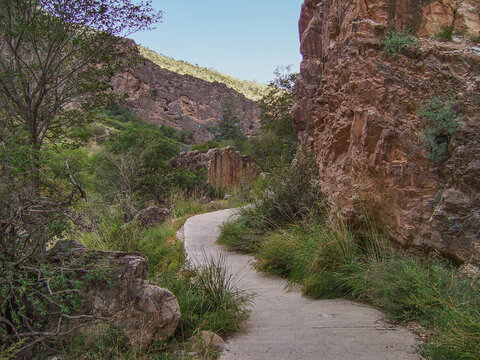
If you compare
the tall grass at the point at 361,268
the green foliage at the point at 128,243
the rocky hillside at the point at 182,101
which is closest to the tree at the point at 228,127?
the rocky hillside at the point at 182,101

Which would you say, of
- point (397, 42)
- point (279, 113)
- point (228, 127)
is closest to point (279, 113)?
point (279, 113)

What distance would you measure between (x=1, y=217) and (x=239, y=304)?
8.49 ft

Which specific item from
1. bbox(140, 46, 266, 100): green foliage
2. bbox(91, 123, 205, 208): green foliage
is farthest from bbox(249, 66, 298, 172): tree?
bbox(140, 46, 266, 100): green foliage

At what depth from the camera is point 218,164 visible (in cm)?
2541

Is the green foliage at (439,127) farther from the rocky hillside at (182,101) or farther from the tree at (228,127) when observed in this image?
the tree at (228,127)

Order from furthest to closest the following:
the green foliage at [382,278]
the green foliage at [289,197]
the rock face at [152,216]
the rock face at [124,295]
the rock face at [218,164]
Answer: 1. the rock face at [218,164]
2. the rock face at [152,216]
3. the green foliage at [289,197]
4. the rock face at [124,295]
5. the green foliage at [382,278]

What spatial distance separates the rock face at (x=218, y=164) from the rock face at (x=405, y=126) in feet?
53.2

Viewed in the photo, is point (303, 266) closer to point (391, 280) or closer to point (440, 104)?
point (391, 280)

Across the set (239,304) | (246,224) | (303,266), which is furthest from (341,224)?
(246,224)

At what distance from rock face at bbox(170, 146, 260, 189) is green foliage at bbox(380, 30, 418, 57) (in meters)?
16.9

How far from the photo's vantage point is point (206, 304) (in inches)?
182

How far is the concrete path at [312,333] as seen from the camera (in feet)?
11.7

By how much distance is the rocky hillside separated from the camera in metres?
46.9

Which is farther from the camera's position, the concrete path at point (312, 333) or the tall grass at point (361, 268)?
the concrete path at point (312, 333)
